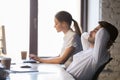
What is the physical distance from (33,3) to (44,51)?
2.53ft

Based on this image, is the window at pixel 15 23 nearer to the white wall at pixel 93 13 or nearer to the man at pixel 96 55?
the white wall at pixel 93 13

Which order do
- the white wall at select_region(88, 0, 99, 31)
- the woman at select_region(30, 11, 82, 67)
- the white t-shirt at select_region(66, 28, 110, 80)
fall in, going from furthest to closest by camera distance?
the white wall at select_region(88, 0, 99, 31)
the woman at select_region(30, 11, 82, 67)
the white t-shirt at select_region(66, 28, 110, 80)

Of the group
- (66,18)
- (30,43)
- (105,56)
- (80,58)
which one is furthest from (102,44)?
(30,43)

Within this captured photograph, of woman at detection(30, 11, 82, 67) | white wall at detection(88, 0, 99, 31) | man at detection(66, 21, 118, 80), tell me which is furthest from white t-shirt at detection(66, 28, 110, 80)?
white wall at detection(88, 0, 99, 31)

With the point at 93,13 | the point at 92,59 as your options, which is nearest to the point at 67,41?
the point at 92,59

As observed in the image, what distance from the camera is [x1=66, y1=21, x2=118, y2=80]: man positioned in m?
2.26

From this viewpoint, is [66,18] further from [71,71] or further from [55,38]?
[55,38]

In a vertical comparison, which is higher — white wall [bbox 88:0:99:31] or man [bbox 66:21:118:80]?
white wall [bbox 88:0:99:31]

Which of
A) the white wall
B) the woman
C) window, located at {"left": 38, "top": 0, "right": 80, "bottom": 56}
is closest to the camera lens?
the woman

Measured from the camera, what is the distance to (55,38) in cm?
465

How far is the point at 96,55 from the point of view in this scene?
7.45 ft

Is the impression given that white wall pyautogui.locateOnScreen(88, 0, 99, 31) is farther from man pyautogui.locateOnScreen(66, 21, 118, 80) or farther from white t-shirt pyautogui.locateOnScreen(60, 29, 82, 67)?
man pyautogui.locateOnScreen(66, 21, 118, 80)

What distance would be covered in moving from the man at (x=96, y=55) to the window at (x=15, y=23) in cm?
215

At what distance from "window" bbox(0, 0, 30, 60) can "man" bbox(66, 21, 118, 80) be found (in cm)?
215
